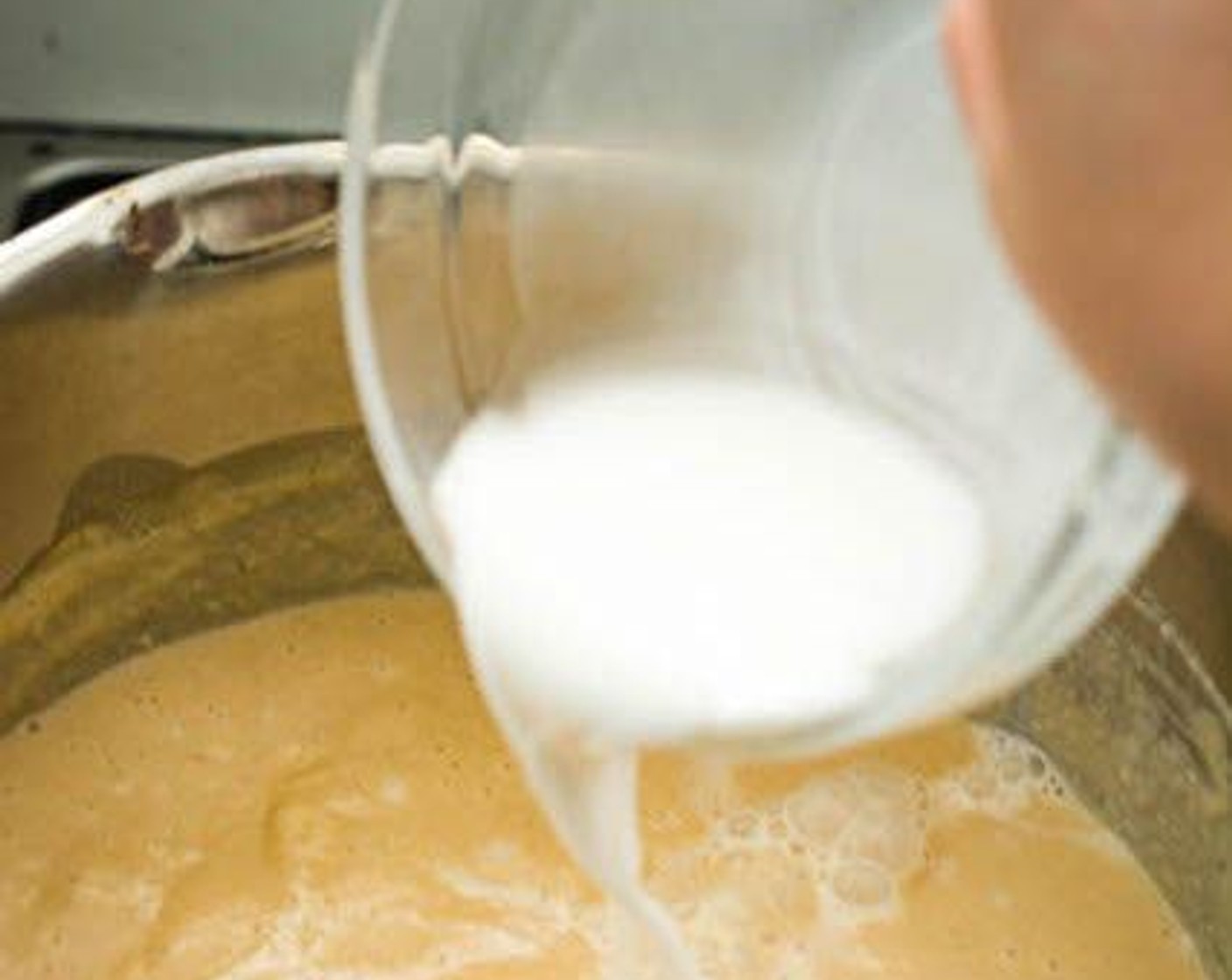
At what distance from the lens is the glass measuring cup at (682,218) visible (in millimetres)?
633

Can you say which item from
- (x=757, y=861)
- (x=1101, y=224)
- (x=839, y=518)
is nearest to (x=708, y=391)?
(x=839, y=518)

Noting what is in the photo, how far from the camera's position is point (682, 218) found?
0.69 metres

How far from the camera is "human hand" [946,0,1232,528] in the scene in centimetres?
41

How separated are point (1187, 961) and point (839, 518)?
1.43 ft

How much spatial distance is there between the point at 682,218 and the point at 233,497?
0.40 meters

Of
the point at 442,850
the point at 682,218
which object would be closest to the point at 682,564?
the point at 682,218

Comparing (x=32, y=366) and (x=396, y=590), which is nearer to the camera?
(x=32, y=366)

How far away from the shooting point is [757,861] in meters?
0.98

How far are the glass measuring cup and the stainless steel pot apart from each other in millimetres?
192

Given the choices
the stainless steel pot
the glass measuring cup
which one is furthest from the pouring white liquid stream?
the stainless steel pot

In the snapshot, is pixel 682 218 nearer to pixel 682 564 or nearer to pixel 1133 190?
pixel 682 564

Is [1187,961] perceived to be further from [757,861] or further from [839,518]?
[839,518]

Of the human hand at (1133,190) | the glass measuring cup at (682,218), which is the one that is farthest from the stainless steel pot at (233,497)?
the human hand at (1133,190)

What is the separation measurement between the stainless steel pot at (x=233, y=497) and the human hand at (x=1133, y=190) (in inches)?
18.7
